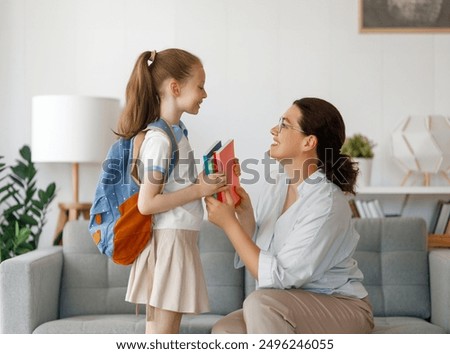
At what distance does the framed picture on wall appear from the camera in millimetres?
4203

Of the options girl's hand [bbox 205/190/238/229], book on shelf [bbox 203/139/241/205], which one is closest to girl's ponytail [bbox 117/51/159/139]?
book on shelf [bbox 203/139/241/205]

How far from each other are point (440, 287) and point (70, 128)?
2011 mm

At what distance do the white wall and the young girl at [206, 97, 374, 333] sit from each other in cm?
179

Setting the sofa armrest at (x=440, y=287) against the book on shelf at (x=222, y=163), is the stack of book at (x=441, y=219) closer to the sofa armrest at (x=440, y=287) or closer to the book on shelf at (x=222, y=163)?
the sofa armrest at (x=440, y=287)

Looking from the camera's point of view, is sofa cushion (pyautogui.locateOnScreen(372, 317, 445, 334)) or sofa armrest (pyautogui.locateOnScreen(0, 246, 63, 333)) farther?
sofa armrest (pyautogui.locateOnScreen(0, 246, 63, 333))

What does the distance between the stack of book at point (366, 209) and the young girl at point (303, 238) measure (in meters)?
1.54

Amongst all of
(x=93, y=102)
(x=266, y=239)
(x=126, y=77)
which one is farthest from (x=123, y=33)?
(x=266, y=239)

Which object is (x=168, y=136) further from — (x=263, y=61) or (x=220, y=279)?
(x=263, y=61)

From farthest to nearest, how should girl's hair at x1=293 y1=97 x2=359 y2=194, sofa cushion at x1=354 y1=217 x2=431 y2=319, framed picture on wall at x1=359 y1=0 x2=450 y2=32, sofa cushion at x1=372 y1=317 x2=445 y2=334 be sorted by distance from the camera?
1. framed picture on wall at x1=359 y1=0 x2=450 y2=32
2. sofa cushion at x1=354 y1=217 x2=431 y2=319
3. sofa cushion at x1=372 y1=317 x2=445 y2=334
4. girl's hair at x1=293 y1=97 x2=359 y2=194

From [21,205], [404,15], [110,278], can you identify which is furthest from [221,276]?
[404,15]

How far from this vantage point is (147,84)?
2098 mm

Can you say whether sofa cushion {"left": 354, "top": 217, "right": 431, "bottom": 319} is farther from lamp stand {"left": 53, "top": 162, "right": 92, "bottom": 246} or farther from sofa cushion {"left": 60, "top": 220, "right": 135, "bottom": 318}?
lamp stand {"left": 53, "top": 162, "right": 92, "bottom": 246}

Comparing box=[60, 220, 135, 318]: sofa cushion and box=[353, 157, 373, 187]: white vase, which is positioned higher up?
box=[353, 157, 373, 187]: white vase
